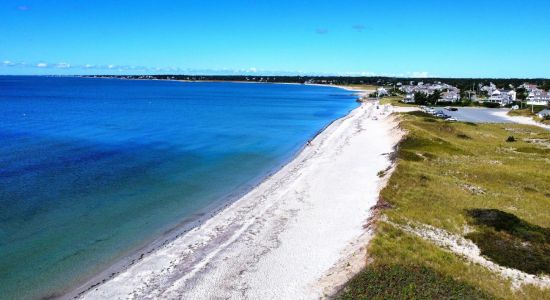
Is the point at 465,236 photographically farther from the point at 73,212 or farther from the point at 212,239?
the point at 73,212

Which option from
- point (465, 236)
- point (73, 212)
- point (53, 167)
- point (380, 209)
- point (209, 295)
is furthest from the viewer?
point (53, 167)

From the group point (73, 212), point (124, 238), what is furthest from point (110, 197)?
point (124, 238)

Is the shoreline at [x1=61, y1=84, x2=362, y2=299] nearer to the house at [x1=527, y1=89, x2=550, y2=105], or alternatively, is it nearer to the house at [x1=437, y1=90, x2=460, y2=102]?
the house at [x1=437, y1=90, x2=460, y2=102]

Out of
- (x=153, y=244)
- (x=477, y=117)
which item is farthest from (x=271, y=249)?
(x=477, y=117)

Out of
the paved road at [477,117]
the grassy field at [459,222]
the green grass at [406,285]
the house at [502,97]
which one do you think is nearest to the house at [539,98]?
the house at [502,97]

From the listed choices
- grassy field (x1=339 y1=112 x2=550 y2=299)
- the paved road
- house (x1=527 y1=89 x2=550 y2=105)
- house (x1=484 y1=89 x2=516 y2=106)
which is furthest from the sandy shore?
house (x1=484 y1=89 x2=516 y2=106)
